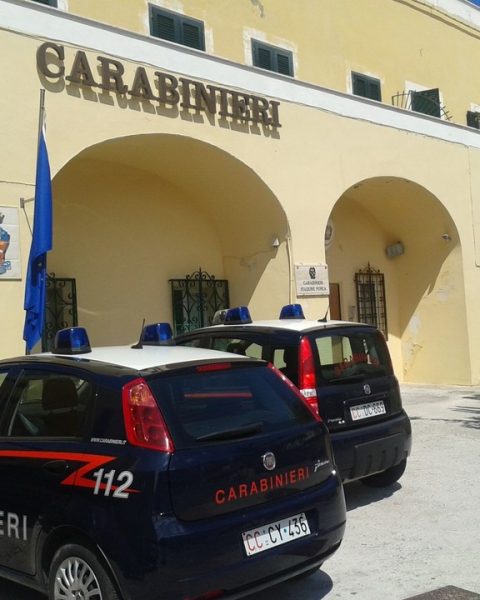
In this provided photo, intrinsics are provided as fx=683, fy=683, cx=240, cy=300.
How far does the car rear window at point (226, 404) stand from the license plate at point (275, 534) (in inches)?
17.9

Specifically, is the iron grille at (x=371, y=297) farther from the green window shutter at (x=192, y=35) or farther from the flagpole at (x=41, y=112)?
the flagpole at (x=41, y=112)

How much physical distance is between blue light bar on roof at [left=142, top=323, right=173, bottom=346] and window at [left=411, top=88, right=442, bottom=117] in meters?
11.7

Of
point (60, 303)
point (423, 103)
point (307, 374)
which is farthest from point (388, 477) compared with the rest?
point (423, 103)

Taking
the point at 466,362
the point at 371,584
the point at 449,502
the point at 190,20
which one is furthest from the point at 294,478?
the point at 466,362

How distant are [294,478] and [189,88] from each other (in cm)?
701

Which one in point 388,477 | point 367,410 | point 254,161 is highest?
point 254,161

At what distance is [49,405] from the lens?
12.3 feet

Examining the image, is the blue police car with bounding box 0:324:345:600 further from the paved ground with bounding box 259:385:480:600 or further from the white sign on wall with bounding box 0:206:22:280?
the white sign on wall with bounding box 0:206:22:280

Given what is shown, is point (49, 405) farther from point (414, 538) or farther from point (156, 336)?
point (414, 538)

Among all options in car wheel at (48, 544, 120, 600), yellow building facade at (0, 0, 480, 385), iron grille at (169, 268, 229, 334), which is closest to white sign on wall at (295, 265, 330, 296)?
yellow building facade at (0, 0, 480, 385)

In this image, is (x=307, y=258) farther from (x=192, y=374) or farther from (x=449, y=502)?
(x=192, y=374)

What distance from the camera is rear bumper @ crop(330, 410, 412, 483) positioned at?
17.0 ft

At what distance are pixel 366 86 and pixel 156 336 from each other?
34.6 feet

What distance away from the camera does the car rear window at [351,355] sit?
543 cm
